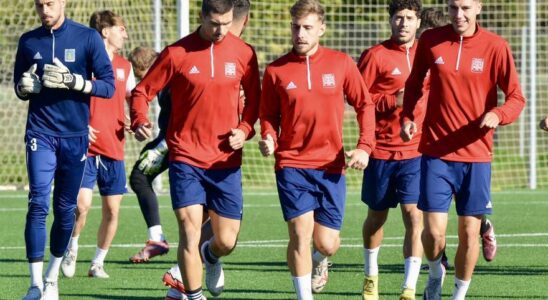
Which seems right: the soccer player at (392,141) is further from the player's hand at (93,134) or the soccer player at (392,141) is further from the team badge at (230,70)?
the player's hand at (93,134)

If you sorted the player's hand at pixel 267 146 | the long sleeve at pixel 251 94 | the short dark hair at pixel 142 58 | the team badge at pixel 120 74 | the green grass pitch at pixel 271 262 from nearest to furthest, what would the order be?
the player's hand at pixel 267 146 → the long sleeve at pixel 251 94 → the green grass pitch at pixel 271 262 → the team badge at pixel 120 74 → the short dark hair at pixel 142 58

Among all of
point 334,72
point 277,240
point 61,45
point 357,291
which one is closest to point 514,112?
point 334,72

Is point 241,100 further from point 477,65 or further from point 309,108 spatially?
point 477,65

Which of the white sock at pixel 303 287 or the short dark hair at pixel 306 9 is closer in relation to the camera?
the white sock at pixel 303 287

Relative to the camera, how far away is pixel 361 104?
8.38m

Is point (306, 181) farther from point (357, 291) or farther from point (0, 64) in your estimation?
point (0, 64)

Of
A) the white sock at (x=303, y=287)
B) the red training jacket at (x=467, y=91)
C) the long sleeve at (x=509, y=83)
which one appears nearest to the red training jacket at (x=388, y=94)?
the red training jacket at (x=467, y=91)

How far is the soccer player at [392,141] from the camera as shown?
31.4ft

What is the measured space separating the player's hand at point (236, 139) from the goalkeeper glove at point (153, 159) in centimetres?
268

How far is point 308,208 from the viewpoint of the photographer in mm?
8188

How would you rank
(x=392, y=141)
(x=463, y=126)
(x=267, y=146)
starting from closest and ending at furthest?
(x=267, y=146), (x=463, y=126), (x=392, y=141)

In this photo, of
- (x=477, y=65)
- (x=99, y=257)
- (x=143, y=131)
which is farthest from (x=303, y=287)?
(x=99, y=257)

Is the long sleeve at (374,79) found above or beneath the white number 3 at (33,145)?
above

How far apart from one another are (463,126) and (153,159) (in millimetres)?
3644
